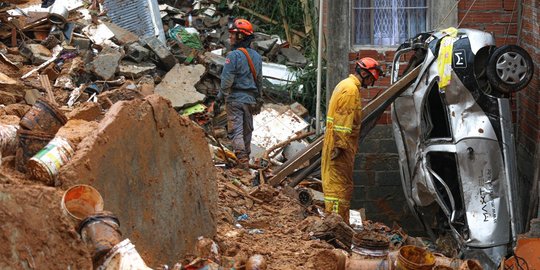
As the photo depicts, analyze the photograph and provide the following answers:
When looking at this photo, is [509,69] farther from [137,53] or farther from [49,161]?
[137,53]

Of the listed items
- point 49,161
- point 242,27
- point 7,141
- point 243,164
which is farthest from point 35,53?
point 49,161

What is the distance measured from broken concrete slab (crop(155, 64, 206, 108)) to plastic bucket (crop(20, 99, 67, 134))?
7.85 m

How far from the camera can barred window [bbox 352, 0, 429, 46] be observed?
516 inches

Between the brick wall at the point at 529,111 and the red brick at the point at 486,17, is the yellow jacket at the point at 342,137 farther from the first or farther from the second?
the red brick at the point at 486,17

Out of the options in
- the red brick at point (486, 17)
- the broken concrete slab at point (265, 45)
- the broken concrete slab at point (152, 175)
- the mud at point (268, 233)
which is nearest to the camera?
the broken concrete slab at point (152, 175)

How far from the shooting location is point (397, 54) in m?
11.6

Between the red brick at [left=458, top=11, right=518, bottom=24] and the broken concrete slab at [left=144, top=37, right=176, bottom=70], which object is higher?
the red brick at [left=458, top=11, right=518, bottom=24]

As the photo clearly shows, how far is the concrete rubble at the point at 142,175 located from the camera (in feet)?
17.3

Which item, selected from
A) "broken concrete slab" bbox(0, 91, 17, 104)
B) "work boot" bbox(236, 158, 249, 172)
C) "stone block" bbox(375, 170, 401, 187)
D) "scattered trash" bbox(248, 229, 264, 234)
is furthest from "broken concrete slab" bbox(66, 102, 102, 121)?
"stone block" bbox(375, 170, 401, 187)

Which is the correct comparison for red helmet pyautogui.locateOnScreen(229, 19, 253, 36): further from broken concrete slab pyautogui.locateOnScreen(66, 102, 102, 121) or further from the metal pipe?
broken concrete slab pyautogui.locateOnScreen(66, 102, 102, 121)

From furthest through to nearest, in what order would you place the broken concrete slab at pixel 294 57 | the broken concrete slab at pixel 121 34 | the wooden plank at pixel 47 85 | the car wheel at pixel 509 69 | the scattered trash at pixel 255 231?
the broken concrete slab at pixel 294 57 < the broken concrete slab at pixel 121 34 < the wooden plank at pixel 47 85 < the car wheel at pixel 509 69 < the scattered trash at pixel 255 231

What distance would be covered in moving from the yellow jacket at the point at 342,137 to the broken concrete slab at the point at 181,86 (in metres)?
4.07

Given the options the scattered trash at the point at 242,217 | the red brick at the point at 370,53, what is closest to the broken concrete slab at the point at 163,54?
the red brick at the point at 370,53

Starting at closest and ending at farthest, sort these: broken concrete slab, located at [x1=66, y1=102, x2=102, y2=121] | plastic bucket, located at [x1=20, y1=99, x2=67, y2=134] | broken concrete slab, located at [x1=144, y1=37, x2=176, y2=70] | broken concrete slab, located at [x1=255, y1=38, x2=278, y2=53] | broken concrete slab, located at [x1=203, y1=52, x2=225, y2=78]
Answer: plastic bucket, located at [x1=20, y1=99, x2=67, y2=134] < broken concrete slab, located at [x1=66, y1=102, x2=102, y2=121] < broken concrete slab, located at [x1=144, y1=37, x2=176, y2=70] < broken concrete slab, located at [x1=203, y1=52, x2=225, y2=78] < broken concrete slab, located at [x1=255, y1=38, x2=278, y2=53]
